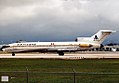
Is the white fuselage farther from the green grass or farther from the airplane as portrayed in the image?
the green grass

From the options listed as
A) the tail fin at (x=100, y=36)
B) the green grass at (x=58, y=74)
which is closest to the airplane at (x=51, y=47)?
the tail fin at (x=100, y=36)

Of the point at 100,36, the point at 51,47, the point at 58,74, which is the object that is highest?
the point at 100,36

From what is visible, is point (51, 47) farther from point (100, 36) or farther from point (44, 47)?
point (100, 36)

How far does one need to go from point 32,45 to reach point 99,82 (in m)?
73.8

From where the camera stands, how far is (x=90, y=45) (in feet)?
341

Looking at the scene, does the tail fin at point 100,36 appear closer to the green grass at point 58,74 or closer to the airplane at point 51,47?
the airplane at point 51,47

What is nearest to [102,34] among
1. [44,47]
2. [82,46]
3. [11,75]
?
[82,46]

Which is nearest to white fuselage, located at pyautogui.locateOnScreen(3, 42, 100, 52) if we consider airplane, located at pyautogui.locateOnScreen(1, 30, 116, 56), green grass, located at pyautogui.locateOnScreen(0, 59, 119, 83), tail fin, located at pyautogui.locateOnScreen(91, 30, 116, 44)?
airplane, located at pyautogui.locateOnScreen(1, 30, 116, 56)

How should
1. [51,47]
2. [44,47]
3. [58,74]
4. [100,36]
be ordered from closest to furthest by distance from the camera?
[58,74], [44,47], [51,47], [100,36]

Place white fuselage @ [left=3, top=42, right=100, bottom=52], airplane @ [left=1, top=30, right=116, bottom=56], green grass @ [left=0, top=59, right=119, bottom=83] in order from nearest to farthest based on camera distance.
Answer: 1. green grass @ [left=0, top=59, right=119, bottom=83]
2. airplane @ [left=1, top=30, right=116, bottom=56]
3. white fuselage @ [left=3, top=42, right=100, bottom=52]

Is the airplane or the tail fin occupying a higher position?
the tail fin

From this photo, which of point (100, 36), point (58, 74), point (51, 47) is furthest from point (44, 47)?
point (58, 74)

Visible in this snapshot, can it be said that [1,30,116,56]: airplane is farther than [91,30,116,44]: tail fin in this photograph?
No

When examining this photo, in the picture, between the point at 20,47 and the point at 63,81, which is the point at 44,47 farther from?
the point at 63,81
